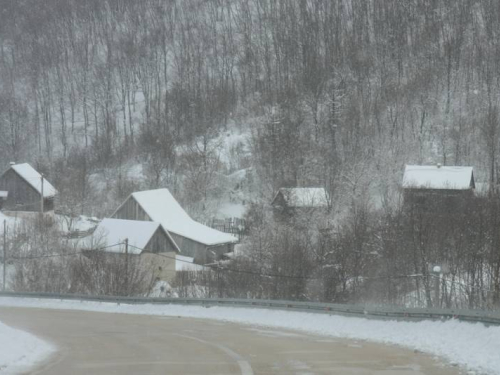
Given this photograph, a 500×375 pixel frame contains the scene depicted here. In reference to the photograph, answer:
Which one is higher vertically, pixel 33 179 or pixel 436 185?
pixel 33 179

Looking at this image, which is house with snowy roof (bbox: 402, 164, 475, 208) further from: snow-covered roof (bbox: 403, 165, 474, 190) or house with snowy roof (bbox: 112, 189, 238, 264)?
house with snowy roof (bbox: 112, 189, 238, 264)

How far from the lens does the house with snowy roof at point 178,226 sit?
59.5 meters

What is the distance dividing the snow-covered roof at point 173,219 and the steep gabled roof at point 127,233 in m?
3.55

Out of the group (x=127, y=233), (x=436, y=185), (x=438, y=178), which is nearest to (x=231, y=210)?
(x=438, y=178)

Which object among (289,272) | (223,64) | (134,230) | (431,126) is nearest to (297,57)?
(223,64)

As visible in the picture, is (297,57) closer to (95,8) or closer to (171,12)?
(171,12)

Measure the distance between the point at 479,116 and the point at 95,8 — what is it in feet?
331

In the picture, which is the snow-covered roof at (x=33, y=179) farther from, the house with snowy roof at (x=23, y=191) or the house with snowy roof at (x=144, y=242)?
the house with snowy roof at (x=144, y=242)

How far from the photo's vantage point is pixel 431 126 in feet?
273

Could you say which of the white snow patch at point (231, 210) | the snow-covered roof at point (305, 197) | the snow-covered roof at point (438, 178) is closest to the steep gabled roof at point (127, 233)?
the snow-covered roof at point (305, 197)

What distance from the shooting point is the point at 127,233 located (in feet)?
178

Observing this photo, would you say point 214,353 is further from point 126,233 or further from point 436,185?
point 436,185

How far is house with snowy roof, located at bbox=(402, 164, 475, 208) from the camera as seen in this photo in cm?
5663

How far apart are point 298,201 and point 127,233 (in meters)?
18.9
